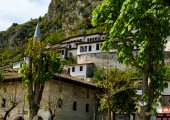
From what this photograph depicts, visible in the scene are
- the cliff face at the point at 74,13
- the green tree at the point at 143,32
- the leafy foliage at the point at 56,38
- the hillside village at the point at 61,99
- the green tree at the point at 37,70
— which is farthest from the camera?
the cliff face at the point at 74,13

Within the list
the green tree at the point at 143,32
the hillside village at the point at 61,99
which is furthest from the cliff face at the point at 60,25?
the green tree at the point at 143,32

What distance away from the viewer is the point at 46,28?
171875 mm

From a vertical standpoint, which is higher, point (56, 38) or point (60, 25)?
point (60, 25)

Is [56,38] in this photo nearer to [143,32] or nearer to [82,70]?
[82,70]

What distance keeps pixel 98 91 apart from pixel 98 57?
35088mm

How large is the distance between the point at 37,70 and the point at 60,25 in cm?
12655

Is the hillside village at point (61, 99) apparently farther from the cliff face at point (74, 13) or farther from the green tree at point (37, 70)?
the cliff face at point (74, 13)

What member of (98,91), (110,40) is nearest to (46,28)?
(98,91)

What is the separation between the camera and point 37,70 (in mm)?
33406

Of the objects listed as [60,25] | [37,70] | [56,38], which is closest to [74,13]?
[60,25]

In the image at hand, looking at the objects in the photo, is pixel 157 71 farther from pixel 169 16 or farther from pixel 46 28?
pixel 46 28

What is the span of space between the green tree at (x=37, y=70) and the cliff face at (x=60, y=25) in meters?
88.3

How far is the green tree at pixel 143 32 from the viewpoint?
911 inches

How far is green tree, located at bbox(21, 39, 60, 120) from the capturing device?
32438 millimetres
